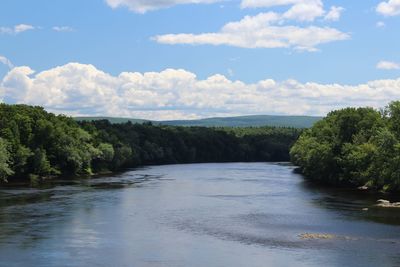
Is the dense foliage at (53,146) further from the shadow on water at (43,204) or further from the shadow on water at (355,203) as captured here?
the shadow on water at (355,203)

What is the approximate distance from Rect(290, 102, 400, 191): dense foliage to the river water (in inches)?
179

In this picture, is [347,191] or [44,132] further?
[44,132]

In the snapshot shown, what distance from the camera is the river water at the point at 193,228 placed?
3641cm

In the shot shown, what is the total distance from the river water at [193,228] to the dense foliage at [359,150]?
4.54 meters

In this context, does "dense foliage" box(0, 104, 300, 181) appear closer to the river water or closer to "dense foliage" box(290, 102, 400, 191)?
the river water

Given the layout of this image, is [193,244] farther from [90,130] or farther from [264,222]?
[90,130]

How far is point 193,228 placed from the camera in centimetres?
4788

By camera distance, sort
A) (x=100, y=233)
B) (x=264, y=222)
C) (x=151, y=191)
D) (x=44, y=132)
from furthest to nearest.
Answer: (x=44, y=132) → (x=151, y=191) → (x=264, y=222) → (x=100, y=233)

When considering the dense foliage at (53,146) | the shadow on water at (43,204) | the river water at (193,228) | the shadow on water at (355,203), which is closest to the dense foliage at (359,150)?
the shadow on water at (355,203)

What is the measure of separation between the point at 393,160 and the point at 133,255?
43.0 meters

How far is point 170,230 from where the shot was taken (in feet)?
154

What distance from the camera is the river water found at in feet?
119

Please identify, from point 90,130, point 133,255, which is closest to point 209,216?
point 133,255

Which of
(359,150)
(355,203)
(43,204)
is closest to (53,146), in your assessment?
(43,204)
